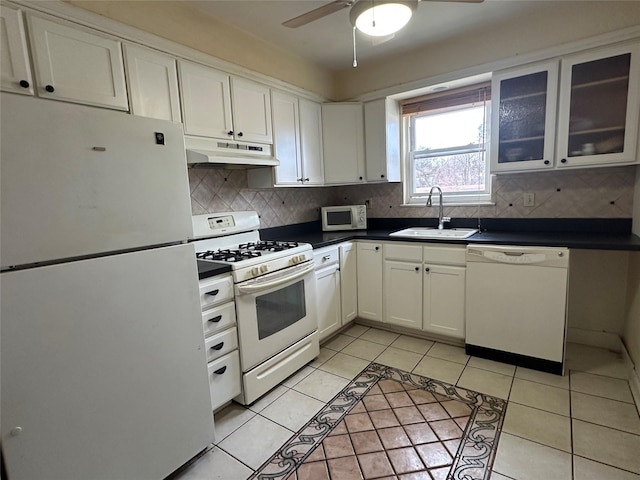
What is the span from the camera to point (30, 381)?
103 centimetres

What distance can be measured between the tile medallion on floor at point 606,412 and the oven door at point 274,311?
1.65m

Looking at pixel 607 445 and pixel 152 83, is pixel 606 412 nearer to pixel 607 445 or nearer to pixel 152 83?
pixel 607 445

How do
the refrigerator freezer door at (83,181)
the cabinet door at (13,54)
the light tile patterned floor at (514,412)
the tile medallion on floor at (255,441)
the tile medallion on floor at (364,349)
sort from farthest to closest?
the tile medallion on floor at (364,349) → the tile medallion on floor at (255,441) → the light tile patterned floor at (514,412) → the cabinet door at (13,54) → the refrigerator freezer door at (83,181)

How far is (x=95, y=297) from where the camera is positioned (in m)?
1.17

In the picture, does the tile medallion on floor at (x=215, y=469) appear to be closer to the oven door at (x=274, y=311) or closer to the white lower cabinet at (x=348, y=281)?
the oven door at (x=274, y=311)

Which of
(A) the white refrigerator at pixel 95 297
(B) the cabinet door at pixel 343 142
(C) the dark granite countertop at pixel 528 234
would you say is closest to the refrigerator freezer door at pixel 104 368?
(A) the white refrigerator at pixel 95 297

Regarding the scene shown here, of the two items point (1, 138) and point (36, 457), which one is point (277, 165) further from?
point (36, 457)

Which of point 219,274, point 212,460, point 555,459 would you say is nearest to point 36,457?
point 212,460

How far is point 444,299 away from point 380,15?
6.41 feet

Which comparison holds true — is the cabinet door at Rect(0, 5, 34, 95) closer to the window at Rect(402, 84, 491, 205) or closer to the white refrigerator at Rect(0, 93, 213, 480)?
the white refrigerator at Rect(0, 93, 213, 480)

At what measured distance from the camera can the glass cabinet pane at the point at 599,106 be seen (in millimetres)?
2059

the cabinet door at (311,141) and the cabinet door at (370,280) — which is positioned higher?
the cabinet door at (311,141)

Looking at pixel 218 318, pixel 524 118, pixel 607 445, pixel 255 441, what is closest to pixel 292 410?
pixel 255 441

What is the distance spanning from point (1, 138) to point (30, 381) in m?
0.75
